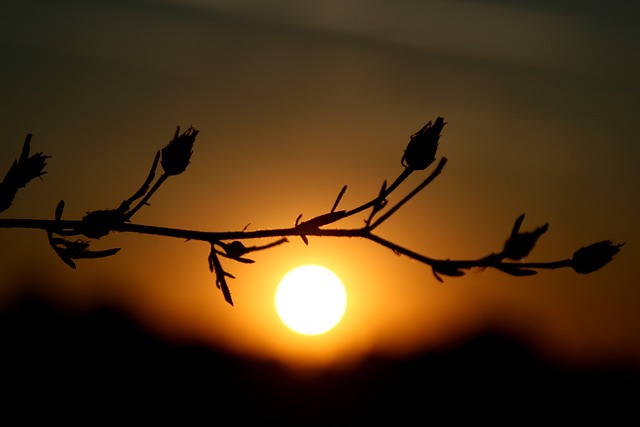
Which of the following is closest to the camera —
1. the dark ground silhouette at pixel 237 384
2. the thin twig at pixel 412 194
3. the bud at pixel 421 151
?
the thin twig at pixel 412 194

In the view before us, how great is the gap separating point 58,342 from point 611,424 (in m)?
22.5

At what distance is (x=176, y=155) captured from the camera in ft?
10.5

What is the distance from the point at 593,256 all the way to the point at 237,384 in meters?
42.5

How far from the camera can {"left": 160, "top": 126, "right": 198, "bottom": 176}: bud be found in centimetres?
319

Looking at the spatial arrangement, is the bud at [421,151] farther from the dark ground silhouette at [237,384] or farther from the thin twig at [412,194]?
the dark ground silhouette at [237,384]

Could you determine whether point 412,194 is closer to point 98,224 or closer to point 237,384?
point 98,224

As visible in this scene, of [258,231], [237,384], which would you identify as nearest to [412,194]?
[258,231]

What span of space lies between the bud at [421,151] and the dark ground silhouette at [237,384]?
25.2m

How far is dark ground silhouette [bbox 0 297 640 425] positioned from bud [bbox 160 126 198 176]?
25.1 metres

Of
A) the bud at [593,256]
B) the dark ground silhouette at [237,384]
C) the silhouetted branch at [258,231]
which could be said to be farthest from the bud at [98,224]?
the dark ground silhouette at [237,384]

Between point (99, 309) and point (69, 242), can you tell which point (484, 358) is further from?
point (69, 242)

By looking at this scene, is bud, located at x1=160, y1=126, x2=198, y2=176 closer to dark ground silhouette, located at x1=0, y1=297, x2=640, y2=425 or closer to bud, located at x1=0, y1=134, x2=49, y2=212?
bud, located at x1=0, y1=134, x2=49, y2=212

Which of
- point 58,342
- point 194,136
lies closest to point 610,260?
point 194,136

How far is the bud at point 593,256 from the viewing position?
111 inches
